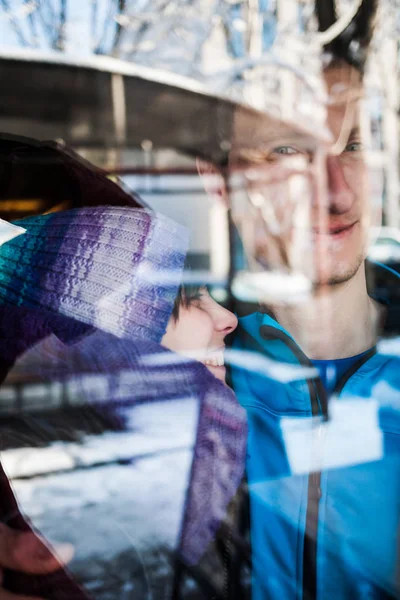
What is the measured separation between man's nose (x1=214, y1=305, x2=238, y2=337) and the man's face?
240 mm

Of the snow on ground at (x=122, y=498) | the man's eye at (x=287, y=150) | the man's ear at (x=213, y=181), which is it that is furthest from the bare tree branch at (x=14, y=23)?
the snow on ground at (x=122, y=498)

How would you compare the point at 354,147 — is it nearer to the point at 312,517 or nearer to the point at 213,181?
the point at 213,181

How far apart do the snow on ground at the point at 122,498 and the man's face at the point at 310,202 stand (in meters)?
0.48

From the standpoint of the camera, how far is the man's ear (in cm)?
122

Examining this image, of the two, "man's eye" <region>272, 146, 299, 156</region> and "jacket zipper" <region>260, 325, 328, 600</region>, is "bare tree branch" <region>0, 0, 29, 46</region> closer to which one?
"man's eye" <region>272, 146, 299, 156</region>

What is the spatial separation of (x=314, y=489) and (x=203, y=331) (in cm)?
34

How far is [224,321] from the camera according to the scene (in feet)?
3.04

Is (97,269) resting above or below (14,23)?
below

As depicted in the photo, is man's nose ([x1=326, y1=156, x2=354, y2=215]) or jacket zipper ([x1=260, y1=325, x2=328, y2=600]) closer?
jacket zipper ([x1=260, y1=325, x2=328, y2=600])

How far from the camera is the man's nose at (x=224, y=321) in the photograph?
0.91 meters

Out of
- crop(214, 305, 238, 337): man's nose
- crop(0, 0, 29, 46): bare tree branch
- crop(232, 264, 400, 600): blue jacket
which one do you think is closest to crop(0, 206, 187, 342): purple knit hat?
crop(214, 305, 238, 337): man's nose

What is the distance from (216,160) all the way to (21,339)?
709mm

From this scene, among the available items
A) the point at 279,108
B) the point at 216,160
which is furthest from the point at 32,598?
the point at 279,108

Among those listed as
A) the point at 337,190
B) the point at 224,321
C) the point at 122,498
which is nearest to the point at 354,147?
the point at 337,190
